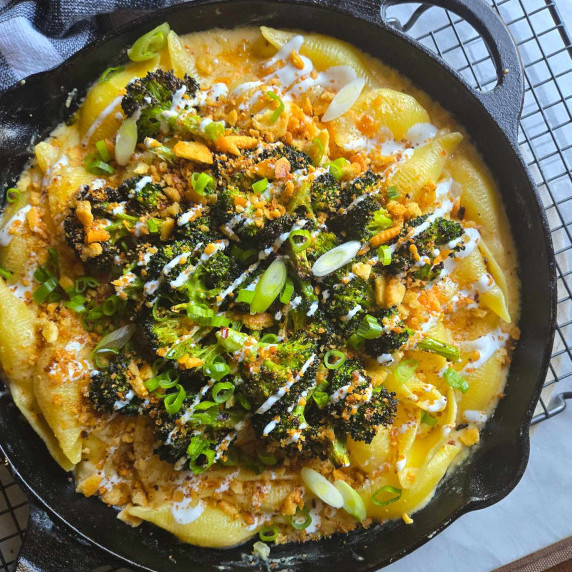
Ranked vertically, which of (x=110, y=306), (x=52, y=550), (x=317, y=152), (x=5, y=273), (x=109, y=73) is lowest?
(x=52, y=550)

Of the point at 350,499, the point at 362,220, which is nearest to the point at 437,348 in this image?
the point at 362,220

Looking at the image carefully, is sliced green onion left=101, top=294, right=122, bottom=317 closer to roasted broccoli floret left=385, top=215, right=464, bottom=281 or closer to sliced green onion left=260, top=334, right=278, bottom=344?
sliced green onion left=260, top=334, right=278, bottom=344

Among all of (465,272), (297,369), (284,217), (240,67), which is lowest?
(465,272)

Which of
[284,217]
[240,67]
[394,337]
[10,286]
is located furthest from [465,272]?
[10,286]

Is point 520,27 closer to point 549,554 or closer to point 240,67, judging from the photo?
point 240,67

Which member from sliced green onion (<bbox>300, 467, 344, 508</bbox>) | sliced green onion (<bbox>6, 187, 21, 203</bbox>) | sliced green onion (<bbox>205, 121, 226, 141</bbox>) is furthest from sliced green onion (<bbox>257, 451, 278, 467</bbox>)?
sliced green onion (<bbox>6, 187, 21, 203</bbox>)

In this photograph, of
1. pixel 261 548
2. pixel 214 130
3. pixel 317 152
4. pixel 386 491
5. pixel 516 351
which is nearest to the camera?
pixel 214 130

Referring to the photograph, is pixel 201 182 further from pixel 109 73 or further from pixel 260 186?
pixel 109 73
